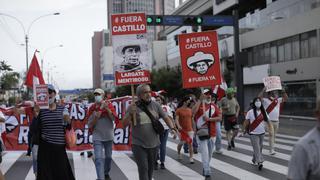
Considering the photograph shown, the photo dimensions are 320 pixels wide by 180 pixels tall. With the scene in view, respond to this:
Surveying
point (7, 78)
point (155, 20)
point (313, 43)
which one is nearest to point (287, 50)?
point (313, 43)

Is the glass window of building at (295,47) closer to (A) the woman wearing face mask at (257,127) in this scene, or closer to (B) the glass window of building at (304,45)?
(B) the glass window of building at (304,45)

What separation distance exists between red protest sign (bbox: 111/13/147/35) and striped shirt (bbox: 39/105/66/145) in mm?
2417

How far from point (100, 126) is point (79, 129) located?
4.35 m

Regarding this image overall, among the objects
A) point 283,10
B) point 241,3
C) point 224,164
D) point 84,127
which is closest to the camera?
point 224,164

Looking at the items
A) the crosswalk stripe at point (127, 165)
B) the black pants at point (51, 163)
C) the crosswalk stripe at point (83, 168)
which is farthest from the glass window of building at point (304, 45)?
the black pants at point (51, 163)

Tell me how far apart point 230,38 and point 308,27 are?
1562cm

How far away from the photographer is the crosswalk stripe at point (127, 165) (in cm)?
1028

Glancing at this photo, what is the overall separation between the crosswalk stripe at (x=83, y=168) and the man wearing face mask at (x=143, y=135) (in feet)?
10.9

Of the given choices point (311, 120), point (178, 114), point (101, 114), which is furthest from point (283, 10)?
point (101, 114)

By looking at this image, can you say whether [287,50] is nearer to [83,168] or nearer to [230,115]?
[230,115]

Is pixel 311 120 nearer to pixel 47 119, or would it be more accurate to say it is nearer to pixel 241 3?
pixel 241 3

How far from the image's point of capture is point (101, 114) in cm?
896

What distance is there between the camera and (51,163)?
6977 mm

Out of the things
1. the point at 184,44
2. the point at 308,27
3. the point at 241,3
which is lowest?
the point at 184,44
